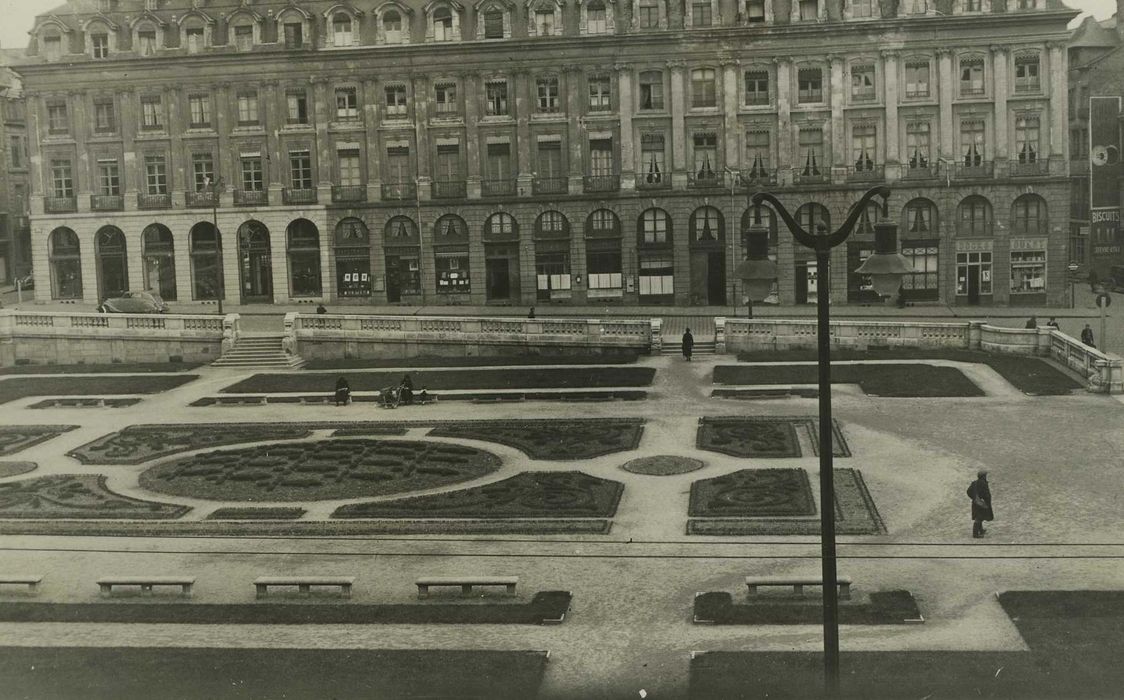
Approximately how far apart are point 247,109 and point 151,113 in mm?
6412

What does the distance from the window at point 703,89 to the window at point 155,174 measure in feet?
114

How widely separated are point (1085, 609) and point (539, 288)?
2305 inches

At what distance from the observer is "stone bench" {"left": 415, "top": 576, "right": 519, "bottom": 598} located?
79.4ft

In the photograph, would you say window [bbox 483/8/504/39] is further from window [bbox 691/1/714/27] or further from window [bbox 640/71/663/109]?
window [bbox 691/1/714/27]

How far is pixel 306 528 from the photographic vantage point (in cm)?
3030

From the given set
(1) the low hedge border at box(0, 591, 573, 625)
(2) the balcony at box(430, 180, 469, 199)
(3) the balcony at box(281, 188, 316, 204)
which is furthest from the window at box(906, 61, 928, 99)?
(1) the low hedge border at box(0, 591, 573, 625)

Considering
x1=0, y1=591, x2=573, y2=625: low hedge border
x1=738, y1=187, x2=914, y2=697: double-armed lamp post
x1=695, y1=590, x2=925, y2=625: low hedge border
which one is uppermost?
x1=738, y1=187, x2=914, y2=697: double-armed lamp post

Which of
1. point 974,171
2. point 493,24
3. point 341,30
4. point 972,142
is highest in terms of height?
point 341,30

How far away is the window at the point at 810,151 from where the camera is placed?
76.9 meters

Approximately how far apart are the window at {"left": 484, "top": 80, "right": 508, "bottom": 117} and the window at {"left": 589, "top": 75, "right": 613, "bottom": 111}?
5.50 meters

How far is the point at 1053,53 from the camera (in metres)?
74.7

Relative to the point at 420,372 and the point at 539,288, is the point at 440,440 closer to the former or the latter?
the point at 420,372

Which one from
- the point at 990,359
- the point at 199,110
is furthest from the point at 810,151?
the point at 199,110

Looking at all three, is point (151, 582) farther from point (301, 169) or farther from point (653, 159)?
point (301, 169)
